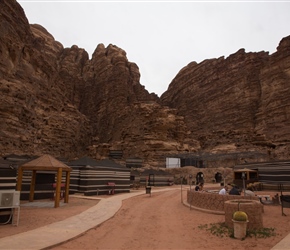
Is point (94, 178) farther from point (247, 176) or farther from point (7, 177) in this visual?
point (247, 176)

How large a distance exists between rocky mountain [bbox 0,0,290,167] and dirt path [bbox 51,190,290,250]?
3871cm

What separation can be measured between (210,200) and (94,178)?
45.1 feet

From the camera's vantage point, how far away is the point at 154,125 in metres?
73.2

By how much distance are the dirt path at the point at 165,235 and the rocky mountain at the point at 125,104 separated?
3871cm

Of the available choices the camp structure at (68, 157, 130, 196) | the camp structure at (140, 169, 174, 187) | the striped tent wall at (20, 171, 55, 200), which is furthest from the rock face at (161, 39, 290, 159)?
the striped tent wall at (20, 171, 55, 200)

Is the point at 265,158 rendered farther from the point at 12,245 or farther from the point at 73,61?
the point at 73,61

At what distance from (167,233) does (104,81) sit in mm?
102369

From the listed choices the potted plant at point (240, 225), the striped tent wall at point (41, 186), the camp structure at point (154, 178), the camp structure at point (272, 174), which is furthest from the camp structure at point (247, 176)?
the potted plant at point (240, 225)

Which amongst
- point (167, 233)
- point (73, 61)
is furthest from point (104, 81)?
point (167, 233)

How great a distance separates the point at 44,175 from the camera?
21.5m

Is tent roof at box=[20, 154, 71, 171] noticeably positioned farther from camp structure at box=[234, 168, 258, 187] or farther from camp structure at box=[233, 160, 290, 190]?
camp structure at box=[234, 168, 258, 187]

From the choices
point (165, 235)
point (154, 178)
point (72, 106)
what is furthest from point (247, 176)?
point (72, 106)

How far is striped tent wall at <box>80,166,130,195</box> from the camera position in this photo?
25.3 m

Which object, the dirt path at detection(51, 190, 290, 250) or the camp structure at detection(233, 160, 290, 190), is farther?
the camp structure at detection(233, 160, 290, 190)
